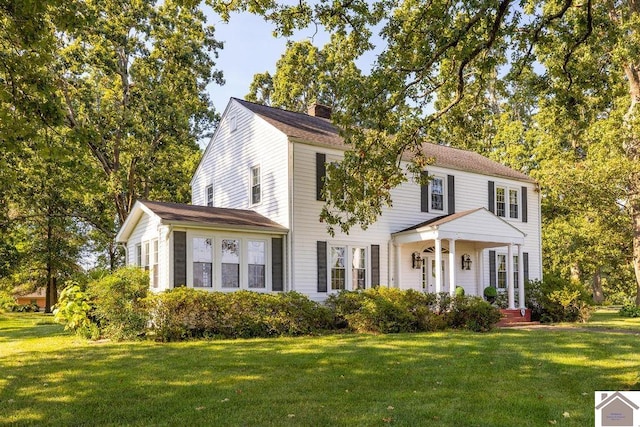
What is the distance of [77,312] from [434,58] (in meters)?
9.99

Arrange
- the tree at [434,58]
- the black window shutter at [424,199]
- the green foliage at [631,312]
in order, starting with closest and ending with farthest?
the tree at [434,58], the black window shutter at [424,199], the green foliage at [631,312]

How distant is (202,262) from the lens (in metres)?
14.6

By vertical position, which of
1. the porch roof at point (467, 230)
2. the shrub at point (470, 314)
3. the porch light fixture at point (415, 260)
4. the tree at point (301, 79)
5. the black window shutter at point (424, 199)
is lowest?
the shrub at point (470, 314)

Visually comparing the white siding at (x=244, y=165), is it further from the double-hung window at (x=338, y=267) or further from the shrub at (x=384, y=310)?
the shrub at (x=384, y=310)

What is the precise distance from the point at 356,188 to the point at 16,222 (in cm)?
2091

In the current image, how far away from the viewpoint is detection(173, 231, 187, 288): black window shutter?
14.0m

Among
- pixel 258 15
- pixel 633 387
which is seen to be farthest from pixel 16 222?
pixel 633 387

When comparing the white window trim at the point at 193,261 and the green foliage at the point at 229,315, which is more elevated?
the white window trim at the point at 193,261

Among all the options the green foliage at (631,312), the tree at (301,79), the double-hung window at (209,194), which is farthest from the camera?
the tree at (301,79)

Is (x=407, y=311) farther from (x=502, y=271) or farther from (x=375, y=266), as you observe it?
(x=502, y=271)

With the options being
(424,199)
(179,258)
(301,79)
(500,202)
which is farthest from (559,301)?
(301,79)

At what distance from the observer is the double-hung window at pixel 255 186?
683 inches

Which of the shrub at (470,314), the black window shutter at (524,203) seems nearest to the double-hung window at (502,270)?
the black window shutter at (524,203)

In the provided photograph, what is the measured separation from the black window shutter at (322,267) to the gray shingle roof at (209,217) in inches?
51.5
